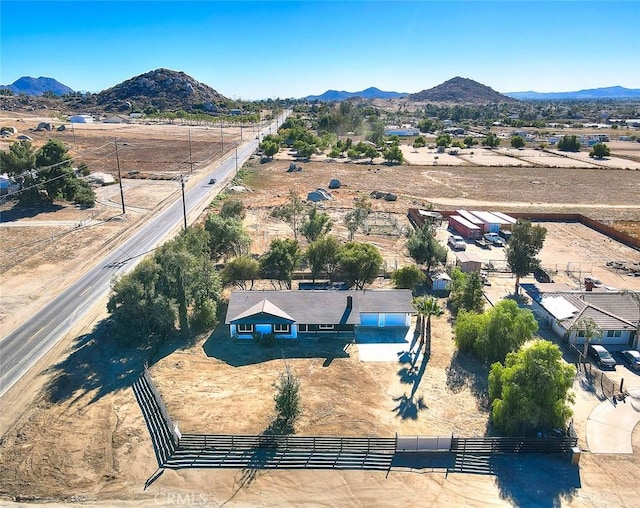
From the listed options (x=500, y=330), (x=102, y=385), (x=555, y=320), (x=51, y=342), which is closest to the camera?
(x=102, y=385)

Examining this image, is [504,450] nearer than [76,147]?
Yes

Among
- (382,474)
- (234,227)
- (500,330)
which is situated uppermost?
(234,227)

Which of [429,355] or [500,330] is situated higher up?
[500,330]

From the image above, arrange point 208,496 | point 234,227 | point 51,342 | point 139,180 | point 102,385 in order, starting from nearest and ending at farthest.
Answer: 1. point 208,496
2. point 102,385
3. point 51,342
4. point 234,227
5. point 139,180

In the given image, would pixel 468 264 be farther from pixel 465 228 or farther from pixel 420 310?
pixel 420 310

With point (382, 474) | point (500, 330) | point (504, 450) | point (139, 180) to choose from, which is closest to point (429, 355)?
point (500, 330)

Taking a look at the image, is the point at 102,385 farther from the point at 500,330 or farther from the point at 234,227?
the point at 500,330
